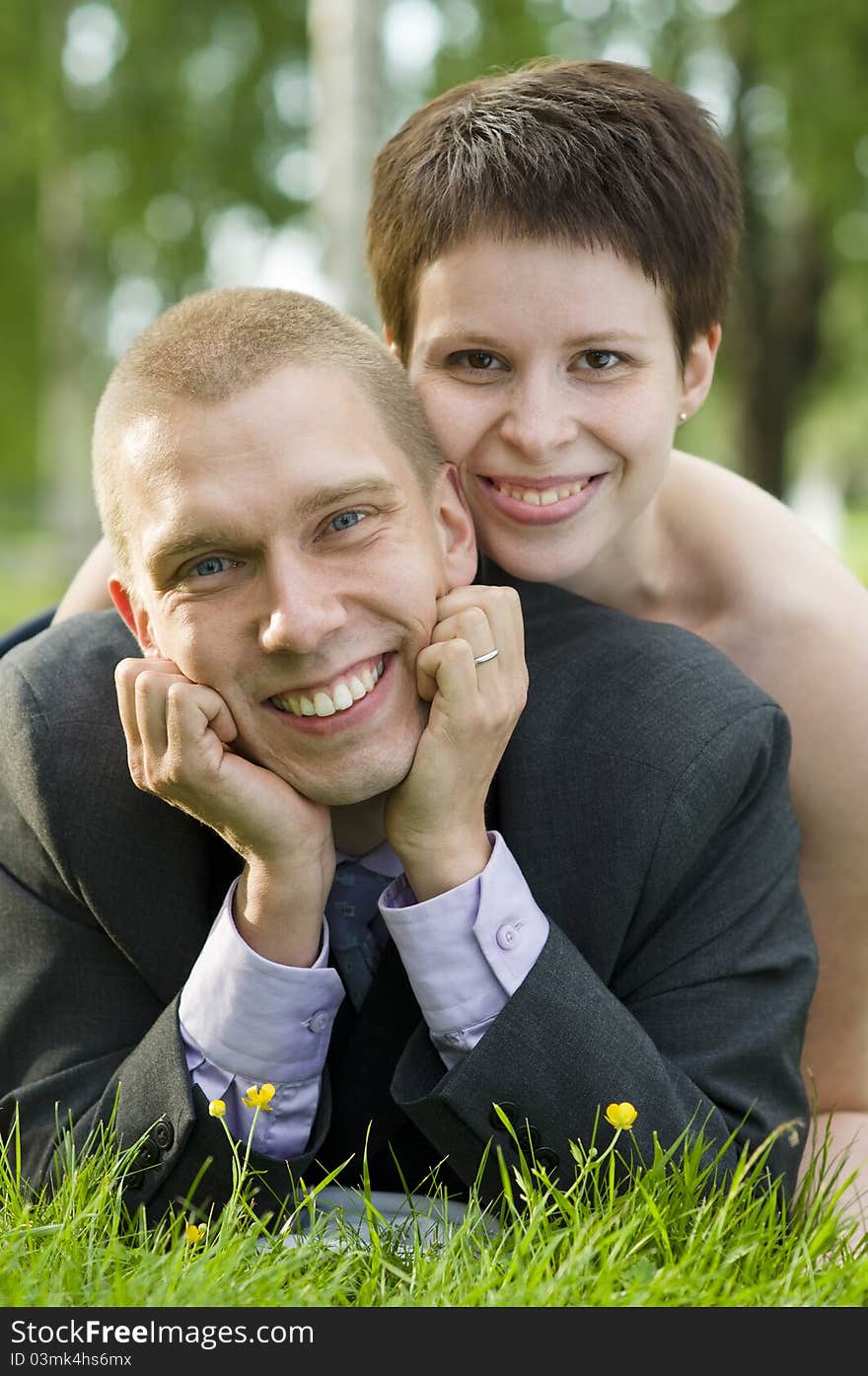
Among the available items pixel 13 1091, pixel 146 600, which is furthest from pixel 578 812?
pixel 13 1091

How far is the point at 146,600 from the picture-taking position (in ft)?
8.93

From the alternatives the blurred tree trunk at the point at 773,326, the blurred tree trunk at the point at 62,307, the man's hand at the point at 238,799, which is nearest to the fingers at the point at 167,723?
the man's hand at the point at 238,799

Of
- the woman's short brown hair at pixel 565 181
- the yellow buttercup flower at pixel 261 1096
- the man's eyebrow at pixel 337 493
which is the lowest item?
the yellow buttercup flower at pixel 261 1096

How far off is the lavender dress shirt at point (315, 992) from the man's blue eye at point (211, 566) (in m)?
0.56

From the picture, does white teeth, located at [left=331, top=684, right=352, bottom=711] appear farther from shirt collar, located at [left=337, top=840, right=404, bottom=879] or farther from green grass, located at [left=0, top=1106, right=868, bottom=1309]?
green grass, located at [left=0, top=1106, right=868, bottom=1309]

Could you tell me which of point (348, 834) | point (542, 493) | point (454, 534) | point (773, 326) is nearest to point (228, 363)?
point (454, 534)

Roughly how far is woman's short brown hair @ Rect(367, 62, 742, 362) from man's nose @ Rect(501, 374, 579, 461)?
0.29m

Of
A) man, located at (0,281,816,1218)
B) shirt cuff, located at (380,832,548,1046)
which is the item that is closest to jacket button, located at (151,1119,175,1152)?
man, located at (0,281,816,1218)

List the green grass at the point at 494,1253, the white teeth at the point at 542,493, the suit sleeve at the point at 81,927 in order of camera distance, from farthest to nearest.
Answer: the white teeth at the point at 542,493
the suit sleeve at the point at 81,927
the green grass at the point at 494,1253

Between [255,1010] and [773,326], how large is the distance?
13559mm

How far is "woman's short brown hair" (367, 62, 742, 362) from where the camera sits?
3092mm

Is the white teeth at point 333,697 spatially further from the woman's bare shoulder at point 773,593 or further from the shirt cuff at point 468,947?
the woman's bare shoulder at point 773,593

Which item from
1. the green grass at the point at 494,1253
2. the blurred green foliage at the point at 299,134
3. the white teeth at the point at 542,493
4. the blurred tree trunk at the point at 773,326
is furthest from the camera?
the blurred tree trunk at the point at 773,326

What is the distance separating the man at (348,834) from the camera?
252 cm
